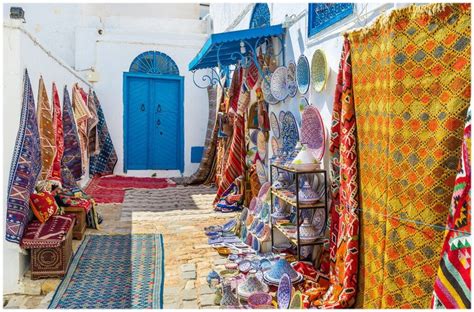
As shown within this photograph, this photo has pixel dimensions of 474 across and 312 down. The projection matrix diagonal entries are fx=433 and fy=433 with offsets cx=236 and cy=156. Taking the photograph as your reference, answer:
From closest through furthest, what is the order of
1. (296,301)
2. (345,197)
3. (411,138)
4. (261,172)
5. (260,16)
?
(411,138) < (296,301) < (345,197) < (261,172) < (260,16)

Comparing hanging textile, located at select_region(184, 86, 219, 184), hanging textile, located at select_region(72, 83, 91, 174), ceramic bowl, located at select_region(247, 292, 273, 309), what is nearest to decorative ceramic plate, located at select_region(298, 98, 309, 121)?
ceramic bowl, located at select_region(247, 292, 273, 309)

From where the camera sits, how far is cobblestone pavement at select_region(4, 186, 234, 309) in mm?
2863

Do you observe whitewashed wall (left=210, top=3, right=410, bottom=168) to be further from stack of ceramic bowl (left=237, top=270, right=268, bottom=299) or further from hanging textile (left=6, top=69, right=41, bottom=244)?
hanging textile (left=6, top=69, right=41, bottom=244)

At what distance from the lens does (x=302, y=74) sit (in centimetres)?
355

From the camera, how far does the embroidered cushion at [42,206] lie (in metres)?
3.37

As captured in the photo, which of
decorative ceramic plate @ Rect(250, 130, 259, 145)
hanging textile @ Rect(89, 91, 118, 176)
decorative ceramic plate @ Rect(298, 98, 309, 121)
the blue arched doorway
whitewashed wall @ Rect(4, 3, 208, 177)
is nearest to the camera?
decorative ceramic plate @ Rect(298, 98, 309, 121)

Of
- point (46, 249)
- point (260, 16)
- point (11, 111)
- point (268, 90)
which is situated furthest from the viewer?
point (260, 16)

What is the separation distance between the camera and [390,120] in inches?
81.6

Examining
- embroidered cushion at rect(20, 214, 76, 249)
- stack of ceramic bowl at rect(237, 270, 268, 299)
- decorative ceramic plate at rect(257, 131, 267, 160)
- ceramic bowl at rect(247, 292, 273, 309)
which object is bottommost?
ceramic bowl at rect(247, 292, 273, 309)

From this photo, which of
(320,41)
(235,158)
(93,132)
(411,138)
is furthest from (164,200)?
(411,138)

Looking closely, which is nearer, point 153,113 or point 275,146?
point 275,146

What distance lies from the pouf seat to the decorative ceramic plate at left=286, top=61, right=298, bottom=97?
2209 mm

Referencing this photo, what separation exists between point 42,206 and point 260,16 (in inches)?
123

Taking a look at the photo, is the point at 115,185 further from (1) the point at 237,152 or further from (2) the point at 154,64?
(1) the point at 237,152
